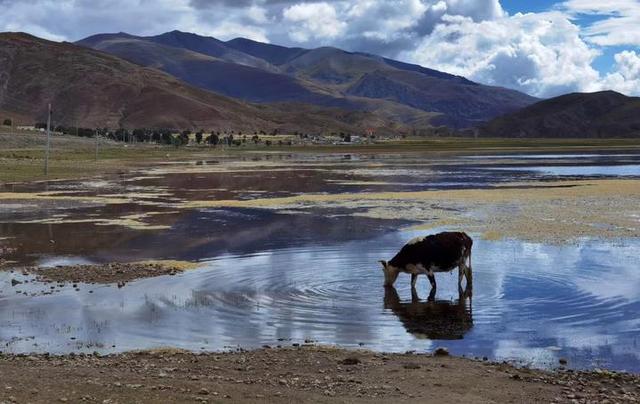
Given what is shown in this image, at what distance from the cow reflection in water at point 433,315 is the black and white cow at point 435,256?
0.52 metres

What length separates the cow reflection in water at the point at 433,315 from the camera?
16366 mm

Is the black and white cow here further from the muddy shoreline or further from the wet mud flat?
the muddy shoreline

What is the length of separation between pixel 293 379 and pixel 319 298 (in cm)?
729

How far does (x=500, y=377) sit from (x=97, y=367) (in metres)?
6.63

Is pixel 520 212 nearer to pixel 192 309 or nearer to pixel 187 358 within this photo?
pixel 192 309

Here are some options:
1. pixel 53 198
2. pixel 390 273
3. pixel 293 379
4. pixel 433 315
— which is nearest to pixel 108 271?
pixel 390 273

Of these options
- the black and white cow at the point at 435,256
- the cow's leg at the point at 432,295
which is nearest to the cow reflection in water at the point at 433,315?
the cow's leg at the point at 432,295

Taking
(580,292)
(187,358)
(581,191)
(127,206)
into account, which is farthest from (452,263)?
(581,191)

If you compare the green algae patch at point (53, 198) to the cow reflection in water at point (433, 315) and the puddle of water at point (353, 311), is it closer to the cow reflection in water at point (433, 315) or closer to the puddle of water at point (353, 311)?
the puddle of water at point (353, 311)

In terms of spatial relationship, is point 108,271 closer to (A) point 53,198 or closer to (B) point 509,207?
(B) point 509,207

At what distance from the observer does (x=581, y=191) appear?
5109 cm

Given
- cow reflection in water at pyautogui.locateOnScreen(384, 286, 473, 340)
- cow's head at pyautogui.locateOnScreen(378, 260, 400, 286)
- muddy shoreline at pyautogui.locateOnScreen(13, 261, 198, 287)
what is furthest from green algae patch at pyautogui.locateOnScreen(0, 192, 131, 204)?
cow reflection in water at pyautogui.locateOnScreen(384, 286, 473, 340)

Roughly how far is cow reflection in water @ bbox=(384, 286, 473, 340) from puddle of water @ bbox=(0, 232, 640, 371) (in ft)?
0.10

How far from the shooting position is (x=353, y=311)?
18172 millimetres
